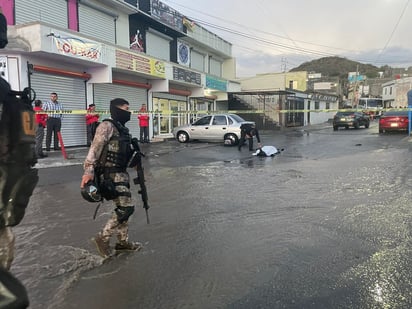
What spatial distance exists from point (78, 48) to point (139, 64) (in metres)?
4.34

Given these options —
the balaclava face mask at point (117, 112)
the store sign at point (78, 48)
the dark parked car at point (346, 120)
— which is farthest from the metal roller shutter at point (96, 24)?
the dark parked car at point (346, 120)

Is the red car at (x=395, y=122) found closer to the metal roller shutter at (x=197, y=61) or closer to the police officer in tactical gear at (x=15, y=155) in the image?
the metal roller shutter at (x=197, y=61)

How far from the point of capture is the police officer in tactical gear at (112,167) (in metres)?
4.23

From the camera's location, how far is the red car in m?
23.4

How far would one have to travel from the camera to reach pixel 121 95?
2006cm

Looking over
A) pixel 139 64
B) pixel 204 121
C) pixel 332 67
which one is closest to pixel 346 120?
pixel 204 121

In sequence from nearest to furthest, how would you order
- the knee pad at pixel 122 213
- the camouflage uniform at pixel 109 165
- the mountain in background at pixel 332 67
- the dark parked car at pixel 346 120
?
the camouflage uniform at pixel 109 165 < the knee pad at pixel 122 213 < the dark parked car at pixel 346 120 < the mountain in background at pixel 332 67

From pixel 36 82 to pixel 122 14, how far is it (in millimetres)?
7341

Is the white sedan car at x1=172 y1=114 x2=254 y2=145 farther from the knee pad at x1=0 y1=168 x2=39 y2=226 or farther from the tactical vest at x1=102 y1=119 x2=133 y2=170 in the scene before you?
the knee pad at x1=0 y1=168 x2=39 y2=226

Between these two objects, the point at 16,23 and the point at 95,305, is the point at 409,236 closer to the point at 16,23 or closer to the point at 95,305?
the point at 95,305

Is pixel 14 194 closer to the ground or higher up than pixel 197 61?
closer to the ground

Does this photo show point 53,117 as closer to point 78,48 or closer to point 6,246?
point 78,48

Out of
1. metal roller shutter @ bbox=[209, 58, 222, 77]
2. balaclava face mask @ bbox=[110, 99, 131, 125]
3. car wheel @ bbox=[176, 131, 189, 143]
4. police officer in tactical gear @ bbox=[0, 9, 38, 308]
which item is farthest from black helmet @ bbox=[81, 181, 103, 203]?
metal roller shutter @ bbox=[209, 58, 222, 77]

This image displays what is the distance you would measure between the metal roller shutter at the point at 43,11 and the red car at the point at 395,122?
18517 millimetres
